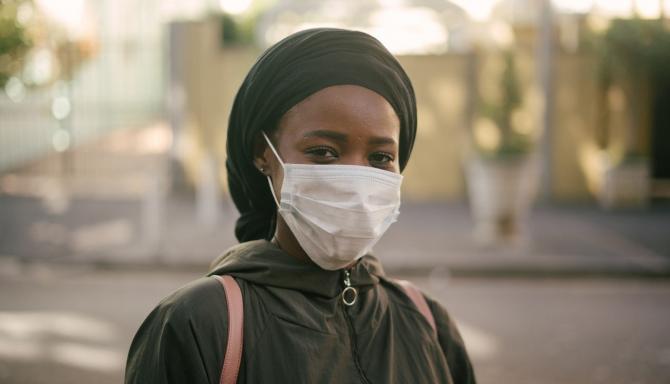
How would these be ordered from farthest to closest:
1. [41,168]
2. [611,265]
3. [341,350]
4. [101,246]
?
[41,168] → [101,246] → [611,265] → [341,350]

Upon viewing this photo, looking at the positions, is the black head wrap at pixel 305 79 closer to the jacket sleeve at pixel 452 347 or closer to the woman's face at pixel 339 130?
the woman's face at pixel 339 130

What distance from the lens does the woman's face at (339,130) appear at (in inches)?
65.6

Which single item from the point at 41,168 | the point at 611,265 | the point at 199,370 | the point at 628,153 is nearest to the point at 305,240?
the point at 199,370

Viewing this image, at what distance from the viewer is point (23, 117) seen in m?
14.4

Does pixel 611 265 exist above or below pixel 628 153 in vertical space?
below

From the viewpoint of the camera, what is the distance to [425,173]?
46.0 feet

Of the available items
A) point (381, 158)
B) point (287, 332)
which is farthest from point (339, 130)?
point (287, 332)

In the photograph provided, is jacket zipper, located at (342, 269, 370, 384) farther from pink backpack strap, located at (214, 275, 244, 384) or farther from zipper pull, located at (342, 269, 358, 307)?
pink backpack strap, located at (214, 275, 244, 384)

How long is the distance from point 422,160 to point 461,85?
1360 mm

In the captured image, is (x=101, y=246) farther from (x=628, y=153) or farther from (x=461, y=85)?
(x=628, y=153)

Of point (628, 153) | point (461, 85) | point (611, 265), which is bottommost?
point (611, 265)

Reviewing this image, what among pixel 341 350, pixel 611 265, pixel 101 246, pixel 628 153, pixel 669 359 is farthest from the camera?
pixel 628 153

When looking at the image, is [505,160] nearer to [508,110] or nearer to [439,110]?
[508,110]

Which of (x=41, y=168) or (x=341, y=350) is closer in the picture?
(x=341, y=350)
